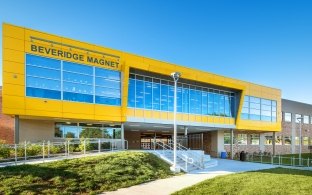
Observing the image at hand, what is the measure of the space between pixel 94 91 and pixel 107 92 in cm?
117

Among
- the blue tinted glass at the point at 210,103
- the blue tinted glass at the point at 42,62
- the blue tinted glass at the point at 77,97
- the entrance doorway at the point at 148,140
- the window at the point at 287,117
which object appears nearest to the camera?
the blue tinted glass at the point at 42,62

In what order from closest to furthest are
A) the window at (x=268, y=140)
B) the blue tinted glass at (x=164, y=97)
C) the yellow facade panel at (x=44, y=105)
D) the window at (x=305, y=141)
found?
the yellow facade panel at (x=44, y=105) → the blue tinted glass at (x=164, y=97) → the window at (x=268, y=140) → the window at (x=305, y=141)

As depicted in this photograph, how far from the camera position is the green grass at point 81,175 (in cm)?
1213

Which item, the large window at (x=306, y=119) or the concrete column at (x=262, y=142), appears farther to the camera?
the large window at (x=306, y=119)

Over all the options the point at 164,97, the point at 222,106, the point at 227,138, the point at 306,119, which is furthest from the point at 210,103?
the point at 306,119

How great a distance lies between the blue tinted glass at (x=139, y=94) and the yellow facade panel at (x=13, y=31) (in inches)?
410

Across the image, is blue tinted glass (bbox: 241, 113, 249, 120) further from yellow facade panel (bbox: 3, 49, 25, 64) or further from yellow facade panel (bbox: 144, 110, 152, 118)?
yellow facade panel (bbox: 3, 49, 25, 64)

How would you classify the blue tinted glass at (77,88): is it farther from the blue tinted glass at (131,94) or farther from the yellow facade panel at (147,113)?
the yellow facade panel at (147,113)

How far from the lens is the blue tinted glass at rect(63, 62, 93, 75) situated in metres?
23.2

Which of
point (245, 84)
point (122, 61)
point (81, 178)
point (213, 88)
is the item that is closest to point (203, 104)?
point (213, 88)

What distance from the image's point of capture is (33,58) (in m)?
21.7

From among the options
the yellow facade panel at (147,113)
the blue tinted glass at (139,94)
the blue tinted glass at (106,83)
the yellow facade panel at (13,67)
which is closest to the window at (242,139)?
the yellow facade panel at (147,113)

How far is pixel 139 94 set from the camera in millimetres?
27875

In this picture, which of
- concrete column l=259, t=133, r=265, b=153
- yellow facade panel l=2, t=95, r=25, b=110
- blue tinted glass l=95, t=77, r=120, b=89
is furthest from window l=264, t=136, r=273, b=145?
yellow facade panel l=2, t=95, r=25, b=110
